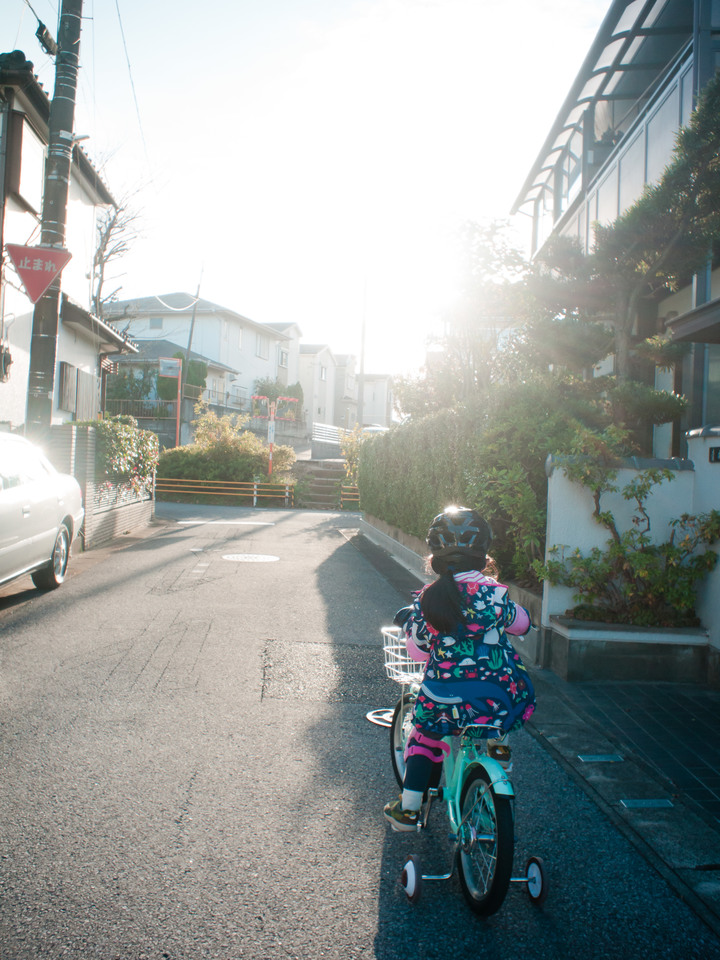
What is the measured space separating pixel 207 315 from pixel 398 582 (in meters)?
38.9

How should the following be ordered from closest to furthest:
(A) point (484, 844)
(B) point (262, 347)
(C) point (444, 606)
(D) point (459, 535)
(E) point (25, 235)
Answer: (A) point (484, 844) → (C) point (444, 606) → (D) point (459, 535) → (E) point (25, 235) → (B) point (262, 347)

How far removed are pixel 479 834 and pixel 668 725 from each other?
2.68m

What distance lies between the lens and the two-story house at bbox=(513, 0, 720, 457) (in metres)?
7.87

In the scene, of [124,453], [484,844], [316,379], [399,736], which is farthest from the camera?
[316,379]

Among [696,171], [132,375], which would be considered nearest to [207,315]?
[132,375]

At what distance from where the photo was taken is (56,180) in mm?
10125

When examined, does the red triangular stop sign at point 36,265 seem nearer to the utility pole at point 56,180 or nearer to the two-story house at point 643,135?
the utility pole at point 56,180

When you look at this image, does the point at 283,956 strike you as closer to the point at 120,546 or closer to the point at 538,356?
the point at 538,356

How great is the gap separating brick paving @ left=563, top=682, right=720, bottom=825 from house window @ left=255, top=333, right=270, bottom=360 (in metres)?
47.9

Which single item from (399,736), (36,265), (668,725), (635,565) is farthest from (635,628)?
(36,265)

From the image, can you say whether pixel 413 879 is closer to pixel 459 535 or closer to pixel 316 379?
pixel 459 535

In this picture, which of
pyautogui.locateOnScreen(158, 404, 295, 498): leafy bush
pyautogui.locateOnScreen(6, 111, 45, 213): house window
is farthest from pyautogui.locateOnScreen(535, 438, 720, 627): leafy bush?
pyautogui.locateOnScreen(158, 404, 295, 498): leafy bush

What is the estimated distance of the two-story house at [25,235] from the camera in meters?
13.0

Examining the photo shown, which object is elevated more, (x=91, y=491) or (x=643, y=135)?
(x=643, y=135)
